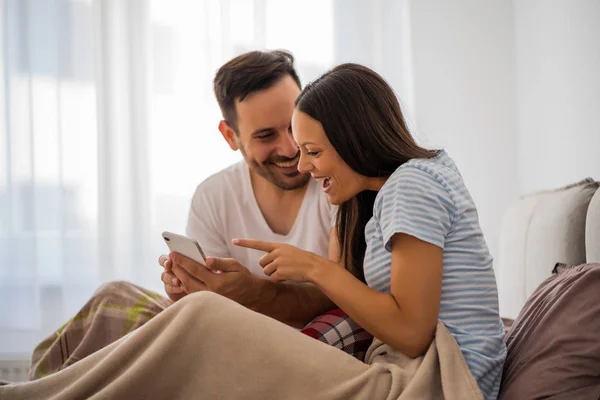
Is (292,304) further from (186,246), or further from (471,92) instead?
(471,92)

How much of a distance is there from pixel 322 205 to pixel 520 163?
1.58 meters

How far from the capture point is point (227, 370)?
4.21ft

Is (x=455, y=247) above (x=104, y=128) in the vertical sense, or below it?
below

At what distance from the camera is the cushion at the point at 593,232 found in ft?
5.61

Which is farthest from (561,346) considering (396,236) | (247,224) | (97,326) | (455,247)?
(97,326)

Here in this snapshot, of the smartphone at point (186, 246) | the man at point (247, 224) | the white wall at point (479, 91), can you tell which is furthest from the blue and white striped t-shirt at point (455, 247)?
the white wall at point (479, 91)

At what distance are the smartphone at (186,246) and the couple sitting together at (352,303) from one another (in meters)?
0.03

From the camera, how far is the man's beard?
7.06 feet

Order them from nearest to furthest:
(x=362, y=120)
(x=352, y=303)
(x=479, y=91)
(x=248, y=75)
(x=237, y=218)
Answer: (x=352, y=303) < (x=362, y=120) < (x=248, y=75) < (x=237, y=218) < (x=479, y=91)

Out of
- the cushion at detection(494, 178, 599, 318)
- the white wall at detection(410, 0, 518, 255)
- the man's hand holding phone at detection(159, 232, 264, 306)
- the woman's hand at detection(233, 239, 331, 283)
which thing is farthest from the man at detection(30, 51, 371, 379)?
the white wall at detection(410, 0, 518, 255)

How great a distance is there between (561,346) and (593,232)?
44 cm

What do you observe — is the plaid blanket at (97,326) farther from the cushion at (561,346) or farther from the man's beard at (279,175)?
the cushion at (561,346)

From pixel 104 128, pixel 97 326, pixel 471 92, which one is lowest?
pixel 97 326

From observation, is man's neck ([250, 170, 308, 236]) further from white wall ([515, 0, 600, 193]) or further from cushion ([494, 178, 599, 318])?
white wall ([515, 0, 600, 193])
